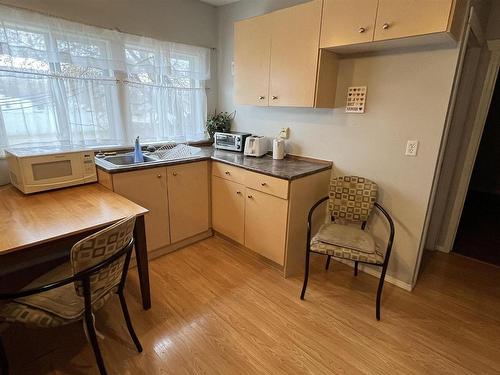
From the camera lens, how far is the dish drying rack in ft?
9.50

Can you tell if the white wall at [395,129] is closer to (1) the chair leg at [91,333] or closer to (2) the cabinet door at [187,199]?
(2) the cabinet door at [187,199]

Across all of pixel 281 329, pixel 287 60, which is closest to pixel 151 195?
pixel 281 329

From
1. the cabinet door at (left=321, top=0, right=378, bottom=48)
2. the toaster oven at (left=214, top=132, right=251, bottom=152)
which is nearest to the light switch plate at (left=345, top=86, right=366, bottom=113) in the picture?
the cabinet door at (left=321, top=0, right=378, bottom=48)

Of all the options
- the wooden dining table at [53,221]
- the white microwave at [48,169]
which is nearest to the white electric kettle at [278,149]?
the wooden dining table at [53,221]

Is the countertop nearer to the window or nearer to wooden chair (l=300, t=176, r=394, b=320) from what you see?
wooden chair (l=300, t=176, r=394, b=320)

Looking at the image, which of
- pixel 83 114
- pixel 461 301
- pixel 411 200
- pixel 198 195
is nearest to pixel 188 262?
pixel 198 195

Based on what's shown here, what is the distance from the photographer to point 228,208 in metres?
2.77

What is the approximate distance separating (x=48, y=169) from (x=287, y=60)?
78.6 inches

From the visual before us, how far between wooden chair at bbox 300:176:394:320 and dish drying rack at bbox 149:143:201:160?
1.46 metres

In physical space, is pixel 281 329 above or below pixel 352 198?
below

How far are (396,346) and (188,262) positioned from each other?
1.74 m

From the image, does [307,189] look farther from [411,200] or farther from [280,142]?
[411,200]

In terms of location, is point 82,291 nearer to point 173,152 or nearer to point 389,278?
point 173,152

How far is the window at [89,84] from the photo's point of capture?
6.91ft
